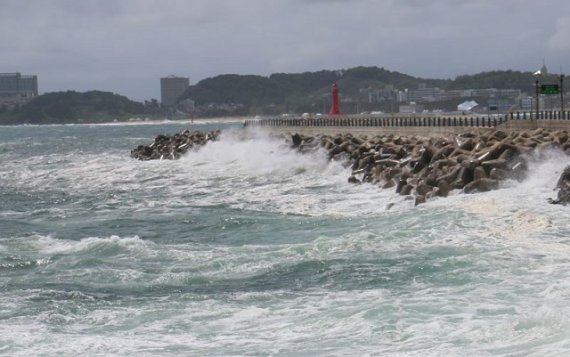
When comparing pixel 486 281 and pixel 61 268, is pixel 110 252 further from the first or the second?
pixel 486 281

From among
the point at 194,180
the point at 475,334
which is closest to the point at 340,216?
the point at 475,334

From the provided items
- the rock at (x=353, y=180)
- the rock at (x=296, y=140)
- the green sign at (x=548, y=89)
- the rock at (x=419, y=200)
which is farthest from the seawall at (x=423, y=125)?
the rock at (x=419, y=200)

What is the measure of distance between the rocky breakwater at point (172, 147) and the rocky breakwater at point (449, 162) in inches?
812

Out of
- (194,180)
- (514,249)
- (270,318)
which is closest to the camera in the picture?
(270,318)

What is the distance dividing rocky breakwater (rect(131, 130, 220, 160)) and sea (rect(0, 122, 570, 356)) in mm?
26000

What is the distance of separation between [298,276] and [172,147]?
41.1m

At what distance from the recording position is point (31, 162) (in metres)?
57.2

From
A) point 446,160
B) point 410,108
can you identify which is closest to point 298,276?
point 446,160

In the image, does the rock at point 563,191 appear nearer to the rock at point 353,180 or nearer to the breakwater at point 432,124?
the breakwater at point 432,124

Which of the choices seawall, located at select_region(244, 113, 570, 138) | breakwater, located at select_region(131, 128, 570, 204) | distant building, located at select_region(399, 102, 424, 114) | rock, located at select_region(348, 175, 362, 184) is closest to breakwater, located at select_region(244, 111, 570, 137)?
seawall, located at select_region(244, 113, 570, 138)

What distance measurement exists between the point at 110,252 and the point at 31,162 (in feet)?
133

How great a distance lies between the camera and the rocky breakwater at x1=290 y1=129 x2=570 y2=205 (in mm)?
23016

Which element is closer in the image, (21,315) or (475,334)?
(475,334)

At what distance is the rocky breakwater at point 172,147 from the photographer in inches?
2110
